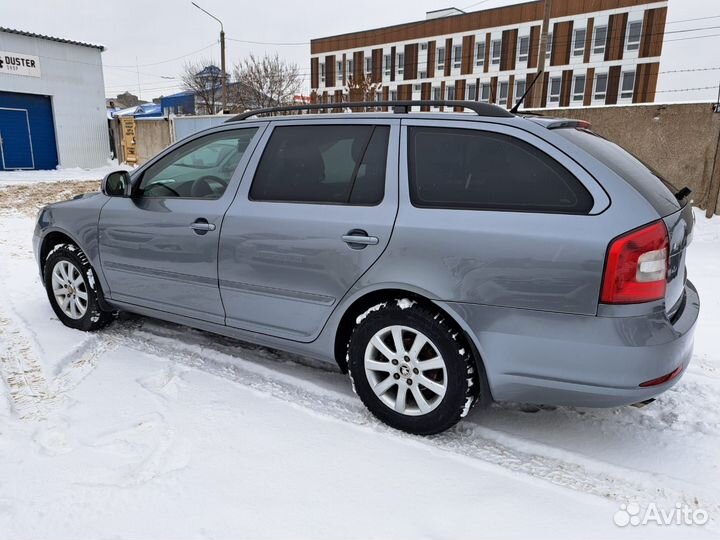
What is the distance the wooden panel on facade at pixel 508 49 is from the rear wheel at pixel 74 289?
152 feet

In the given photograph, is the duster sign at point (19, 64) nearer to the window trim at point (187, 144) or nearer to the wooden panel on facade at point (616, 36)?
the window trim at point (187, 144)

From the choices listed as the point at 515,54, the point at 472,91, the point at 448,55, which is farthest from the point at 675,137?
the point at 448,55

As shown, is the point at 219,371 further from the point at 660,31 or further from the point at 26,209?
the point at 660,31

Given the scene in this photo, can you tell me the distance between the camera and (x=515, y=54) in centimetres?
4419

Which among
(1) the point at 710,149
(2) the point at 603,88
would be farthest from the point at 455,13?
(1) the point at 710,149

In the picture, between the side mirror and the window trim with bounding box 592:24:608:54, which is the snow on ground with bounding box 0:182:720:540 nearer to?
the side mirror

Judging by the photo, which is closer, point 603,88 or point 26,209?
point 26,209

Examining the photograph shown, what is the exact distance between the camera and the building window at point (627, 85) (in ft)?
133

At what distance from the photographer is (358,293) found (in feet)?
9.12

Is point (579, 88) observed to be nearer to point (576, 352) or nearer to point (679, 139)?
point (679, 139)

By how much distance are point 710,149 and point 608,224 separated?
850 cm

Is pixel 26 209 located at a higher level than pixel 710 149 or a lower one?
lower

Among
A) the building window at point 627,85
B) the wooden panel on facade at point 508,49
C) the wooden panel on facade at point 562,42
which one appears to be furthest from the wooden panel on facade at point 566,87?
the wooden panel on facade at point 508,49

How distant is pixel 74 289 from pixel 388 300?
278cm
